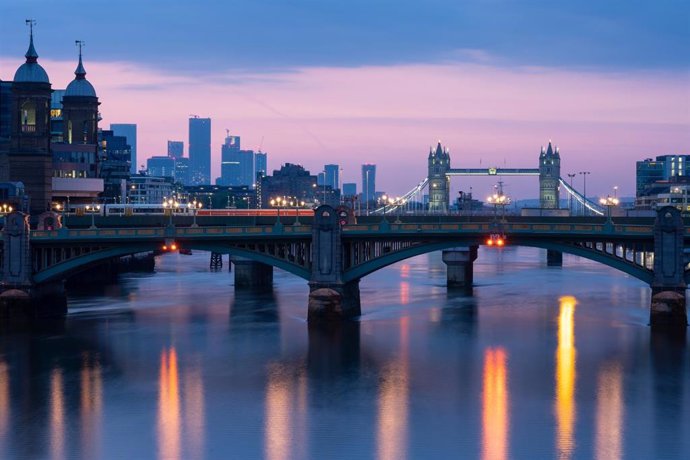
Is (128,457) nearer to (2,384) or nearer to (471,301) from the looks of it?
(2,384)

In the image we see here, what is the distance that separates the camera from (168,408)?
2356 inches

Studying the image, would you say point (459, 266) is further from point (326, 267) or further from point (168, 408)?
point (168, 408)

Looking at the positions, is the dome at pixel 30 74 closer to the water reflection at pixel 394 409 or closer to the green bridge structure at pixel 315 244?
the green bridge structure at pixel 315 244

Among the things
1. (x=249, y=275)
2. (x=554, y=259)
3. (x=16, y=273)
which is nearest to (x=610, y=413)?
(x=16, y=273)

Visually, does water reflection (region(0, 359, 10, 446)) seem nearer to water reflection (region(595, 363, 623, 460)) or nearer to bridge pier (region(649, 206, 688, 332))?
water reflection (region(595, 363, 623, 460))

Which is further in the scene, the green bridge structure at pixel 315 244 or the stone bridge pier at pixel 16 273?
the stone bridge pier at pixel 16 273

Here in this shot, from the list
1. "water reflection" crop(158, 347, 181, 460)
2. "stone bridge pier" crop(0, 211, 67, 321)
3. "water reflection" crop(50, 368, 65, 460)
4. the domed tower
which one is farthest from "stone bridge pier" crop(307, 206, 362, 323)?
the domed tower

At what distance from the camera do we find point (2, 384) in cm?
6681

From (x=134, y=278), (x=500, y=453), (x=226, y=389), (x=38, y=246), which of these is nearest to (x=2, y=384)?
(x=226, y=389)

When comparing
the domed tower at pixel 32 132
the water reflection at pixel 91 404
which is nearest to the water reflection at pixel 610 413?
the water reflection at pixel 91 404

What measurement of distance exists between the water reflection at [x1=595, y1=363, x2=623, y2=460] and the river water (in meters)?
0.13

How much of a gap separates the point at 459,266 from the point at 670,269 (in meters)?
46.4

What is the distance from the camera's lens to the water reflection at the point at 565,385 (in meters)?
52.7

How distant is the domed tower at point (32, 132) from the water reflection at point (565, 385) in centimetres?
9870
